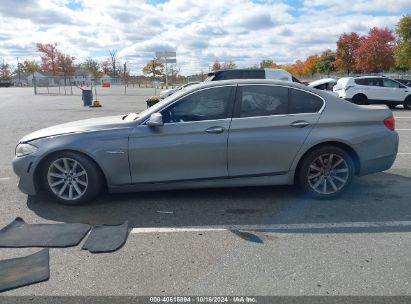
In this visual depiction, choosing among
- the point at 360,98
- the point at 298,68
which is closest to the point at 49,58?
the point at 298,68

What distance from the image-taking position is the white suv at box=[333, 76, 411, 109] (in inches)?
652

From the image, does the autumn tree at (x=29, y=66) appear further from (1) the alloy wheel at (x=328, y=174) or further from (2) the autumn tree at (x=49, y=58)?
(1) the alloy wheel at (x=328, y=174)

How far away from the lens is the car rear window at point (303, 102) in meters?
4.45

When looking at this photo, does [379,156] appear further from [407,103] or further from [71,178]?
[407,103]

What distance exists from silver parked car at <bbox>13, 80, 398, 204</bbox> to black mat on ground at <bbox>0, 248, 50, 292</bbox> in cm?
127

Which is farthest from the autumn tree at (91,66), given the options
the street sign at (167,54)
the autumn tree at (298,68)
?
the street sign at (167,54)

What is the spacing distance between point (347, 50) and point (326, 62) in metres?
11.9

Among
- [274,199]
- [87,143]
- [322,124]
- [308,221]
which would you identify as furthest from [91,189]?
[322,124]

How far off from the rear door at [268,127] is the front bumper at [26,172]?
2.46m

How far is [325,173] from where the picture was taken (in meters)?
4.51

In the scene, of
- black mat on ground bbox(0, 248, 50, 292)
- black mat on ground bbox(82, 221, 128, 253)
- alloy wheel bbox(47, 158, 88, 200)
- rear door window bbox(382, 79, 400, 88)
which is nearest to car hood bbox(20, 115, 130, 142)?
alloy wheel bbox(47, 158, 88, 200)

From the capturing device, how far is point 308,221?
3.88 m

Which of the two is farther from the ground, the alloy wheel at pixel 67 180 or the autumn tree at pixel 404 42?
the autumn tree at pixel 404 42

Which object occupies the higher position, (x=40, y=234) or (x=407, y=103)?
(x=407, y=103)
